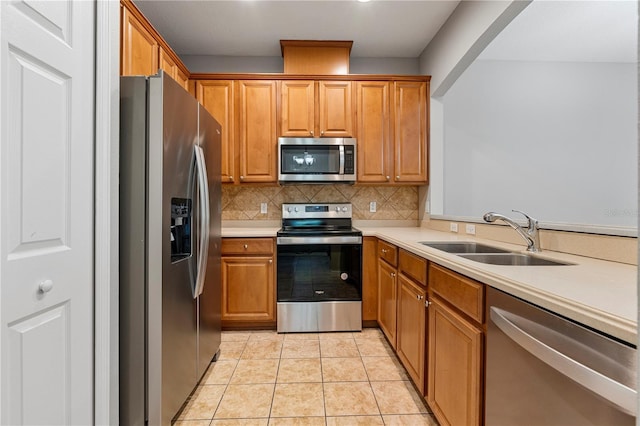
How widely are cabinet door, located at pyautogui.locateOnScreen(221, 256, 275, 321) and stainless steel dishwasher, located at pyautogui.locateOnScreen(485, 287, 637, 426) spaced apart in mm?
1933

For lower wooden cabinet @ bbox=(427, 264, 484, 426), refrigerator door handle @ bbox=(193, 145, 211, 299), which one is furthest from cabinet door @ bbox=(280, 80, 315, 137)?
lower wooden cabinet @ bbox=(427, 264, 484, 426)

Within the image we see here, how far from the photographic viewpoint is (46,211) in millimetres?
974

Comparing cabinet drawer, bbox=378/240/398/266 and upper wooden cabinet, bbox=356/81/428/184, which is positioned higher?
upper wooden cabinet, bbox=356/81/428/184

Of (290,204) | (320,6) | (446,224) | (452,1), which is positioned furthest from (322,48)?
(446,224)

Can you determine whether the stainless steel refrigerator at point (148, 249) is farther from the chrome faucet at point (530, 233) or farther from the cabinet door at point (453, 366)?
the chrome faucet at point (530, 233)

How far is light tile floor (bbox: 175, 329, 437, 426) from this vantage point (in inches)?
62.3

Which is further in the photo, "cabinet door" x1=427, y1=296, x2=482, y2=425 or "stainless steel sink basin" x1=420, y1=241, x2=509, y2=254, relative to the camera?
"stainless steel sink basin" x1=420, y1=241, x2=509, y2=254

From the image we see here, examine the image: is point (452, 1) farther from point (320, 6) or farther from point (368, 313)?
point (368, 313)

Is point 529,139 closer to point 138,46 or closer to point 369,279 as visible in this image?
point 369,279

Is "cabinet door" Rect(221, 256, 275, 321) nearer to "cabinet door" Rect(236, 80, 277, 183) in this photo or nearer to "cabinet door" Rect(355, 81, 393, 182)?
"cabinet door" Rect(236, 80, 277, 183)

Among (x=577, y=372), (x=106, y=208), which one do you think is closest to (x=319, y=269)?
(x=106, y=208)

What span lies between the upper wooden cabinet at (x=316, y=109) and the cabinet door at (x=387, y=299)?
4.54 ft

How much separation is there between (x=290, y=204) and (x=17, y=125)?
2.32 meters

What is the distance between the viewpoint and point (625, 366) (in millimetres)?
575
